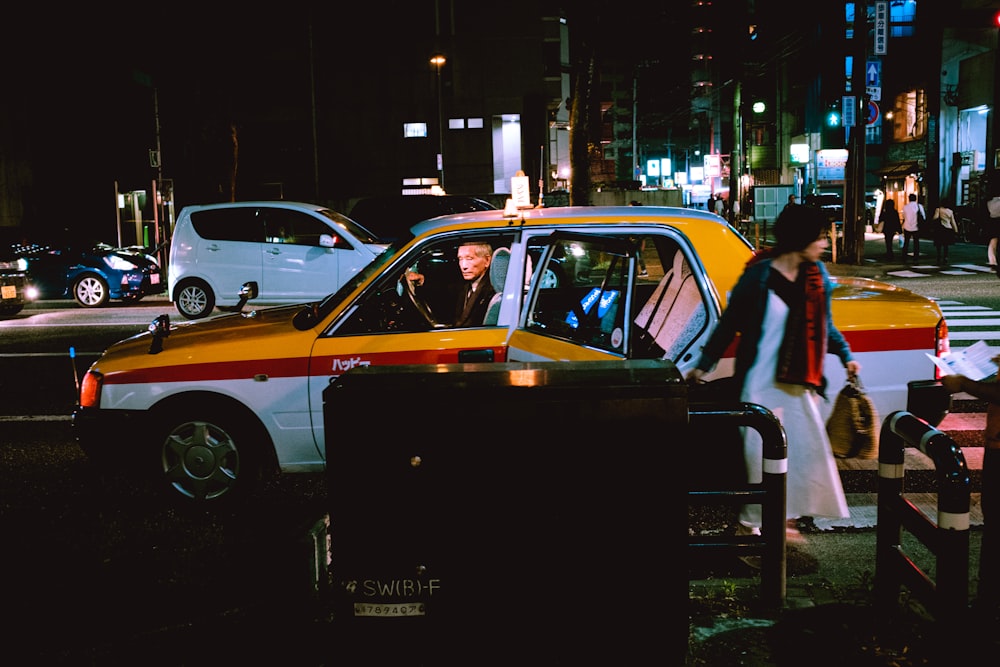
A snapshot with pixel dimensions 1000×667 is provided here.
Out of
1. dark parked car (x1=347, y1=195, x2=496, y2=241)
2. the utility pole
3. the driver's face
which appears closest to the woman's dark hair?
the driver's face

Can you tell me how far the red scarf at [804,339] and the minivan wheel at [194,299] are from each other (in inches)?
527

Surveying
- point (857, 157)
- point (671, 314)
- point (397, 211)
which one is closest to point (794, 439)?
point (671, 314)

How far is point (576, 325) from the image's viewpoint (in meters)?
5.23

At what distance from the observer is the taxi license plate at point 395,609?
123 inches

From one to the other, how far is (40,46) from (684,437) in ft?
121

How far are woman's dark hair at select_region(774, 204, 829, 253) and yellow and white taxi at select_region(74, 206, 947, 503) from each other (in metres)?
0.53

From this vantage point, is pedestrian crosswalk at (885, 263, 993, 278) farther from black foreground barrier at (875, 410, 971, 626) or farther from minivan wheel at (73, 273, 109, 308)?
black foreground barrier at (875, 410, 971, 626)

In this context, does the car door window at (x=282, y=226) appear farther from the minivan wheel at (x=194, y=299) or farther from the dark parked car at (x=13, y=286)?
the dark parked car at (x=13, y=286)

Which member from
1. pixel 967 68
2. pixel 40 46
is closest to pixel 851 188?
pixel 967 68

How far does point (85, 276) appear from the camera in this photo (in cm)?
1847

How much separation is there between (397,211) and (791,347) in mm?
16399

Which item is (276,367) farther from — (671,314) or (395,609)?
(395,609)

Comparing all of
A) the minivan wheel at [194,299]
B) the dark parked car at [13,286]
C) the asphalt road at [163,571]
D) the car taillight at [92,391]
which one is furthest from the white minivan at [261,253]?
the car taillight at [92,391]

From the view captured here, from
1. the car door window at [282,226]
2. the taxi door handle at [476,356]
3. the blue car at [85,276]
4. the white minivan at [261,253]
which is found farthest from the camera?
the blue car at [85,276]
